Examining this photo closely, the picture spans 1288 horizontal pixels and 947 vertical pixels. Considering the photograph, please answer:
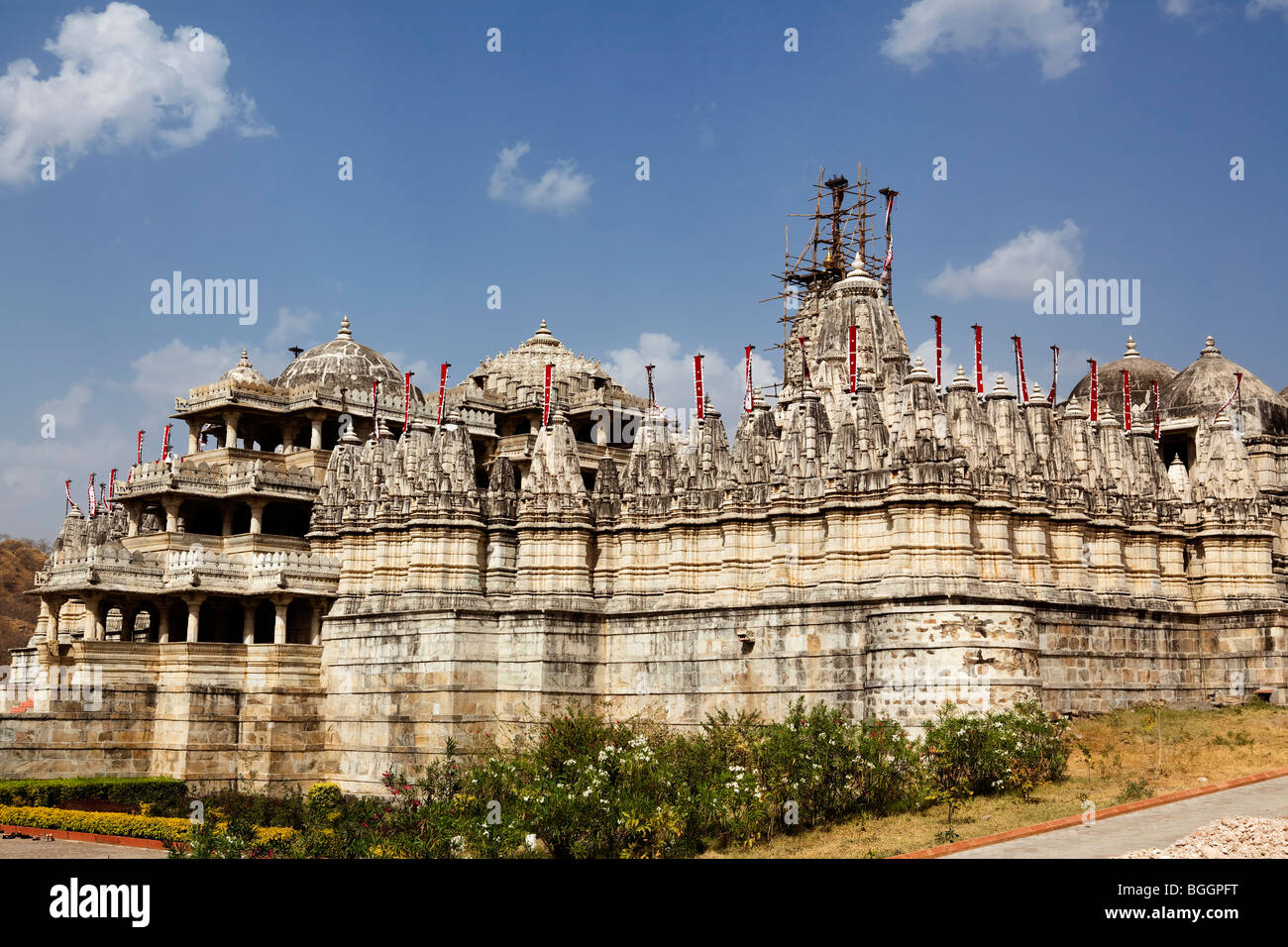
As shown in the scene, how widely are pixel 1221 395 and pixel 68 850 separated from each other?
44.8 m

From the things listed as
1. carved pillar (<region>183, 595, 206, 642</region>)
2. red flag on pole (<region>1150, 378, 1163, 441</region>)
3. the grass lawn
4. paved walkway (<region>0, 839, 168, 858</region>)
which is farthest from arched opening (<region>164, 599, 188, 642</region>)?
red flag on pole (<region>1150, 378, 1163, 441</region>)

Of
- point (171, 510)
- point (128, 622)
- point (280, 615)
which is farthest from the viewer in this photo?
point (171, 510)

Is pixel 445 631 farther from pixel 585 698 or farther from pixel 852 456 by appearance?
pixel 852 456

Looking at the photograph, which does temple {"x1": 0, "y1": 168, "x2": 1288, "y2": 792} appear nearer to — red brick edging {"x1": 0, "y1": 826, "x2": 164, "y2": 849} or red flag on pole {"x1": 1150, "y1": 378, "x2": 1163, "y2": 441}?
red flag on pole {"x1": 1150, "y1": 378, "x2": 1163, "y2": 441}

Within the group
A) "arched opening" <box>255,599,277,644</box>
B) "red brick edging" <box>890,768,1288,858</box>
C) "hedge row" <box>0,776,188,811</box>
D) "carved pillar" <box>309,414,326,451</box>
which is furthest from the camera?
"carved pillar" <box>309,414,326,451</box>

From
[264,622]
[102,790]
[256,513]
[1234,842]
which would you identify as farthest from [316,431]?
[1234,842]

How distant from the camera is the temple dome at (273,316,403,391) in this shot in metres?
58.7

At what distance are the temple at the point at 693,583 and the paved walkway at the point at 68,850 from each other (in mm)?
8638

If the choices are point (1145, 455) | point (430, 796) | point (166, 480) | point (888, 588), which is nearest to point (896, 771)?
point (888, 588)

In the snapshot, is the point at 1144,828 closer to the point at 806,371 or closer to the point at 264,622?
the point at 806,371

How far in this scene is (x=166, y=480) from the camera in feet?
178

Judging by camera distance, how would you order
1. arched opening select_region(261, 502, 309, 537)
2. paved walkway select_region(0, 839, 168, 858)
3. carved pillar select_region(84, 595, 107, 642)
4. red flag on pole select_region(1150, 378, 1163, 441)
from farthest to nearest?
arched opening select_region(261, 502, 309, 537)
red flag on pole select_region(1150, 378, 1163, 441)
carved pillar select_region(84, 595, 107, 642)
paved walkway select_region(0, 839, 168, 858)

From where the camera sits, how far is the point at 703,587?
42625 mm

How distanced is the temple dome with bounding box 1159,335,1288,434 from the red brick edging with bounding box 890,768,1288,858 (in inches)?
1098
